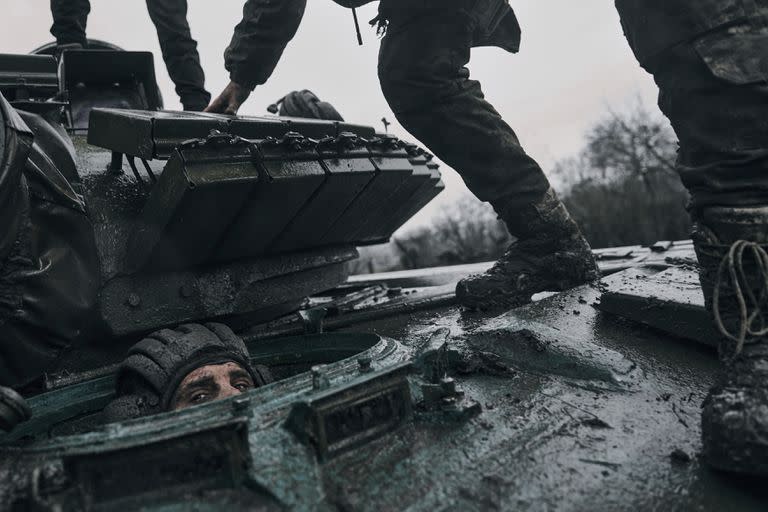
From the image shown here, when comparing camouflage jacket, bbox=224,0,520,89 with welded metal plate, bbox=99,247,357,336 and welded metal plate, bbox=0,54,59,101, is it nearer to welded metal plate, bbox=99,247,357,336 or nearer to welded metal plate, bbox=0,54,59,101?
welded metal plate, bbox=0,54,59,101

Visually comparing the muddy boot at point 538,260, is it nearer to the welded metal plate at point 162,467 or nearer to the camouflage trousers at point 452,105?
the camouflage trousers at point 452,105

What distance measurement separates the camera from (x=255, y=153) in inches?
90.7

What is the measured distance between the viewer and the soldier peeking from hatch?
185 centimetres

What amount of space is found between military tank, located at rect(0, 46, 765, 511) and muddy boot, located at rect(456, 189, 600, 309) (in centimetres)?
18

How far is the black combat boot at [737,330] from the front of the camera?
52.8 inches

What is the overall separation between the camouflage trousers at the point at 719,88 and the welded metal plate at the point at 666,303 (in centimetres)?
54

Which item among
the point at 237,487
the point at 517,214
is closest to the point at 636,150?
the point at 517,214

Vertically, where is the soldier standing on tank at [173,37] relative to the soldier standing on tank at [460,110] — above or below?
above

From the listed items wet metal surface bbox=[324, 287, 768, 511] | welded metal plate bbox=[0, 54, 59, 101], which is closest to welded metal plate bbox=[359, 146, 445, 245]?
wet metal surface bbox=[324, 287, 768, 511]

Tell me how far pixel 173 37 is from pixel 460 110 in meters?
2.79

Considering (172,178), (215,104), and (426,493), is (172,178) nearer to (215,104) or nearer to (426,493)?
(215,104)

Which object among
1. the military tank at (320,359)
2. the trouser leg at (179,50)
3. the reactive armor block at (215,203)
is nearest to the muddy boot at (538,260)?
the military tank at (320,359)

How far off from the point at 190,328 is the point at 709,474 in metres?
1.51

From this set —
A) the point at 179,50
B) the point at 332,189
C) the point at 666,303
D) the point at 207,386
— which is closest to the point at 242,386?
the point at 207,386
